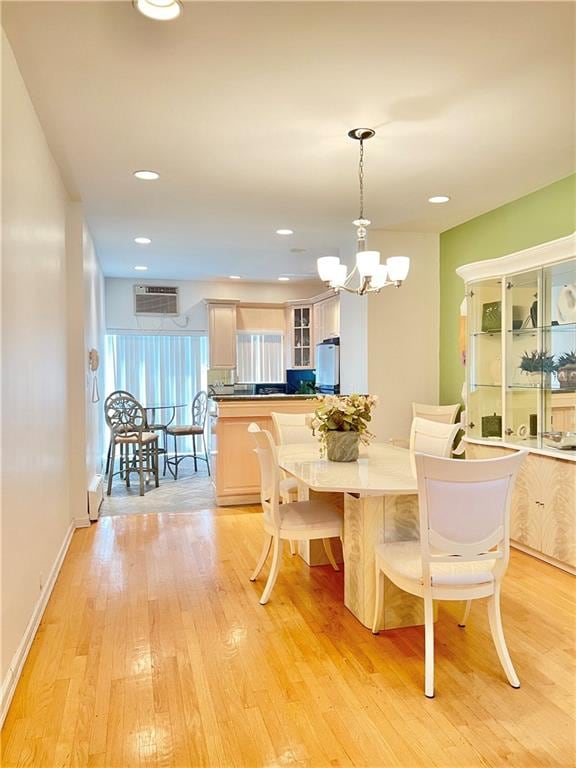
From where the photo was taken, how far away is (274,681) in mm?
2199

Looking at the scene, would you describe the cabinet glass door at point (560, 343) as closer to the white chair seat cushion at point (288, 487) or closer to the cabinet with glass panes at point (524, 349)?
the cabinet with glass panes at point (524, 349)

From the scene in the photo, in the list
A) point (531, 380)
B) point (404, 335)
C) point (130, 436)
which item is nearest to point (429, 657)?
point (531, 380)

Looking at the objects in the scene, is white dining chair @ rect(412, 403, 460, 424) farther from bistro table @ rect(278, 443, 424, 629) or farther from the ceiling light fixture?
the ceiling light fixture

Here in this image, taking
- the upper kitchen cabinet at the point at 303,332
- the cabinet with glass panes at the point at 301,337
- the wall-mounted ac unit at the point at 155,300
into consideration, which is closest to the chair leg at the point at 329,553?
the upper kitchen cabinet at the point at 303,332

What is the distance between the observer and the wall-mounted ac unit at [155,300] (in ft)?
25.6

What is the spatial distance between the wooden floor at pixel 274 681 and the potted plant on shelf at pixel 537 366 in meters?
1.28

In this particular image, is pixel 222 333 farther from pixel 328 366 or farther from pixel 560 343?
pixel 560 343

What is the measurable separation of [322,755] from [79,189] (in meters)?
3.76

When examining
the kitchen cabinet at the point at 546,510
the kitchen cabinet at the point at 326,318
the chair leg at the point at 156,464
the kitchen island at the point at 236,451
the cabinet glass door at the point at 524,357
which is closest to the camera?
the kitchen cabinet at the point at 546,510

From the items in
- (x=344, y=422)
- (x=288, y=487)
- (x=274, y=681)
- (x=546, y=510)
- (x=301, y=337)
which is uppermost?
(x=301, y=337)

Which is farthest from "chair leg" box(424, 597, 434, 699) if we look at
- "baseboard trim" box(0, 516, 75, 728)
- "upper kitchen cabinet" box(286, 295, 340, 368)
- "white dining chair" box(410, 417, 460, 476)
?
"upper kitchen cabinet" box(286, 295, 340, 368)

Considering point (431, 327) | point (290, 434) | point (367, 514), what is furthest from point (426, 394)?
point (367, 514)

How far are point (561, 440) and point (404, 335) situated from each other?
200 cm

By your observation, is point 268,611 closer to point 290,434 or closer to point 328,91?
point 290,434
